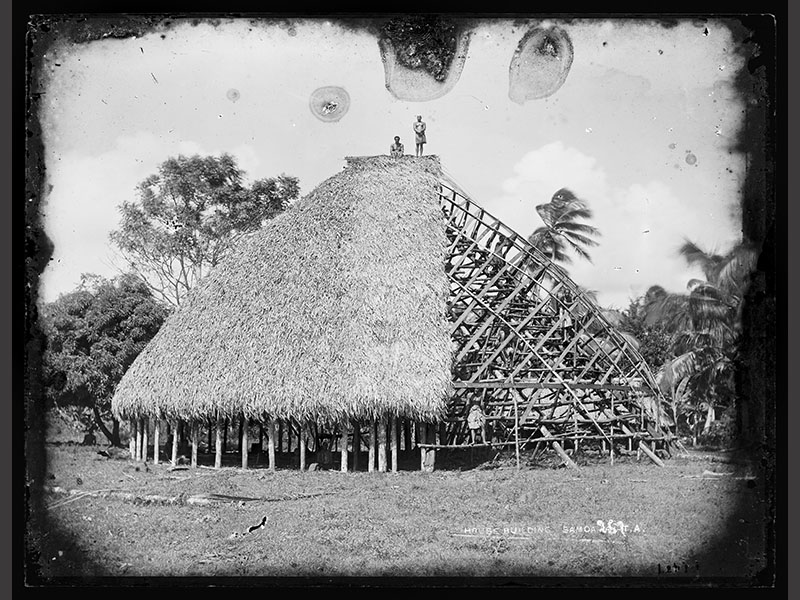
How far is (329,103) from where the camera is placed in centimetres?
1498

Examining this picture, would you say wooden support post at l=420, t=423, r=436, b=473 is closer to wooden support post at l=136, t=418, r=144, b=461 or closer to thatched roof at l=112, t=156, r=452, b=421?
thatched roof at l=112, t=156, r=452, b=421

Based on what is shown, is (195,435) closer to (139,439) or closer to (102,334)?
(139,439)

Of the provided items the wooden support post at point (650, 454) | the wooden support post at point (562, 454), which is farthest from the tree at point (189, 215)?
the wooden support post at point (650, 454)

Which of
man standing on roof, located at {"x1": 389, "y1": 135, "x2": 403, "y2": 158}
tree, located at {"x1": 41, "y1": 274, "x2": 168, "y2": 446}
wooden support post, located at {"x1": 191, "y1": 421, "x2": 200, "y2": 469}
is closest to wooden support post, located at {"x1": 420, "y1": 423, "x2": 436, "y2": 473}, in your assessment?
wooden support post, located at {"x1": 191, "y1": 421, "x2": 200, "y2": 469}

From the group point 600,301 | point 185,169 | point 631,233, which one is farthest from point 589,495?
point 185,169

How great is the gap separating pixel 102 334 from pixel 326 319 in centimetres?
671

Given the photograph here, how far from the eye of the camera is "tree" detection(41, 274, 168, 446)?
18.5 metres

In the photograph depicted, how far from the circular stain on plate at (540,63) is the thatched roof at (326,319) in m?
4.34

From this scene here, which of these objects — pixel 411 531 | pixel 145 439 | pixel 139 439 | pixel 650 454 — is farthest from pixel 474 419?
pixel 139 439

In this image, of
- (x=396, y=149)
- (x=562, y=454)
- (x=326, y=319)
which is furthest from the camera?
(x=396, y=149)

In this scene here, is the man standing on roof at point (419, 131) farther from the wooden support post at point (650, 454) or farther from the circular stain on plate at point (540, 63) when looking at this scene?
the wooden support post at point (650, 454)

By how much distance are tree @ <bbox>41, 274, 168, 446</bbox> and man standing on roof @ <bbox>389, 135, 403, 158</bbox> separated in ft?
18.7

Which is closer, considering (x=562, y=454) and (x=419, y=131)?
(x=419, y=131)
